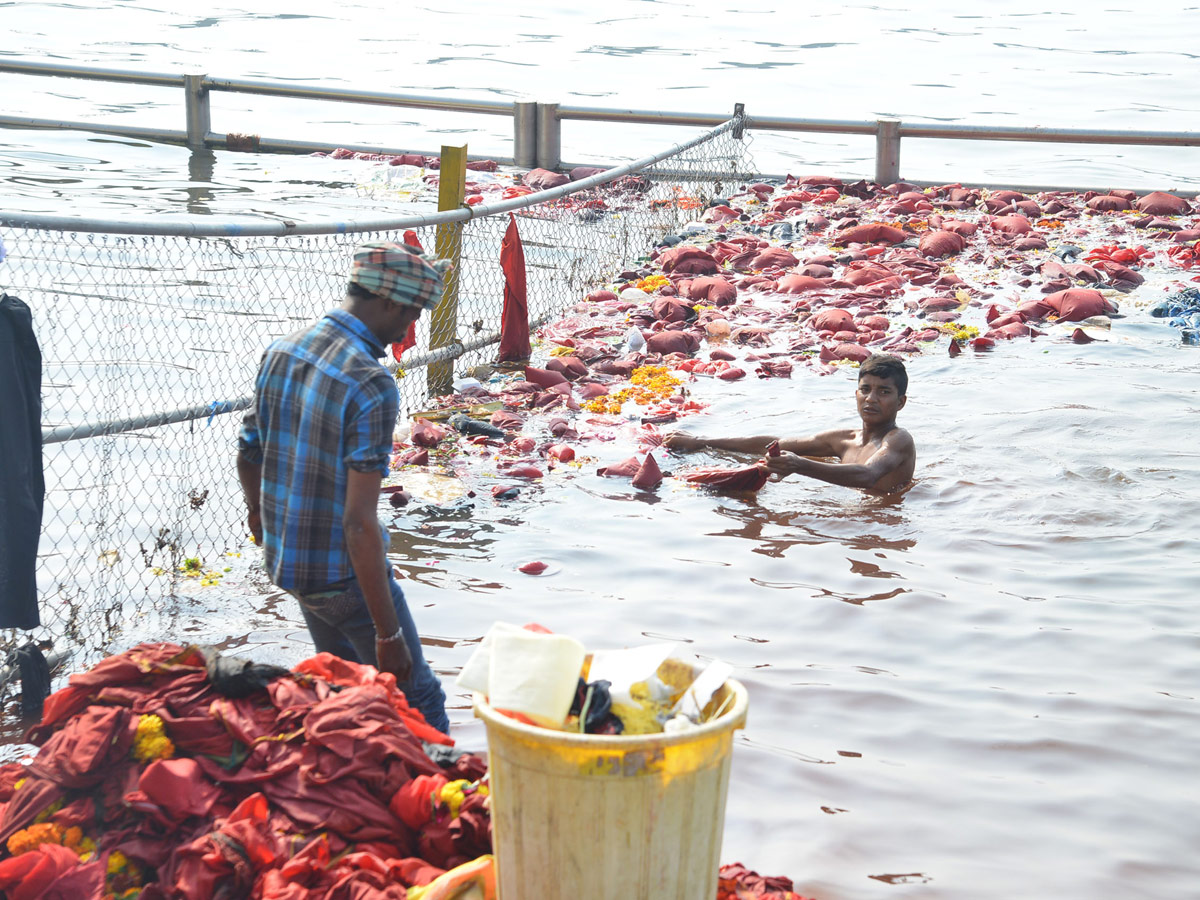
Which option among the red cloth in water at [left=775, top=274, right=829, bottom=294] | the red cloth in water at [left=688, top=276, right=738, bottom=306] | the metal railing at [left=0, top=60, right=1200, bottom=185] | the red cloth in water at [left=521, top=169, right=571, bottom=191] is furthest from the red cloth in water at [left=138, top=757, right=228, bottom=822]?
the metal railing at [left=0, top=60, right=1200, bottom=185]

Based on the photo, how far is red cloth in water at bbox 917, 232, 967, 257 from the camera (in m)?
12.5

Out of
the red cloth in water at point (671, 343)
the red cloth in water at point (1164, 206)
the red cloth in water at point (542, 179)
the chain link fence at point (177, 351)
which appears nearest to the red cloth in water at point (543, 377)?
the chain link fence at point (177, 351)

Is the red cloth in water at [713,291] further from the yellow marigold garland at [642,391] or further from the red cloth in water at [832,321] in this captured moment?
the yellow marigold garland at [642,391]

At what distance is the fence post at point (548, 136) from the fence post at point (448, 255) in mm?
7987

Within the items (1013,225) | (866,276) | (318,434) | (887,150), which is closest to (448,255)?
(318,434)

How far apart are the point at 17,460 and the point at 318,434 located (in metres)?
1.14

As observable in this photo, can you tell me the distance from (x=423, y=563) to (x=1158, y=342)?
7.02 meters

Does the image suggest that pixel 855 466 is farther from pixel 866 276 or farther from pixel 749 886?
pixel 866 276

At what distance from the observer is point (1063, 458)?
769 cm

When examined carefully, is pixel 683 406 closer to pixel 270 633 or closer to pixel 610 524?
pixel 610 524

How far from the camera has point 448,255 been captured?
8047mm

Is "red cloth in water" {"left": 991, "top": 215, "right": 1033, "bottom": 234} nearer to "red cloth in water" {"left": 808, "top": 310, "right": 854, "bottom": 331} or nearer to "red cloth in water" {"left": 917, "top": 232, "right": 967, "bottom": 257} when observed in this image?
"red cloth in water" {"left": 917, "top": 232, "right": 967, "bottom": 257}

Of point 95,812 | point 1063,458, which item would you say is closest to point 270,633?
point 95,812

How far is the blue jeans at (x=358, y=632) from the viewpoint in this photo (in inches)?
147
